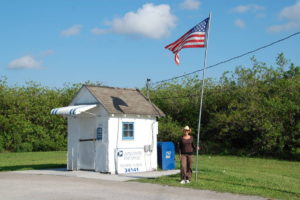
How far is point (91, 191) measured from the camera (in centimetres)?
1226

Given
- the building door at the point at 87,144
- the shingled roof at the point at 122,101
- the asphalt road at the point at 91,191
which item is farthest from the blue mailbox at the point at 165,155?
the asphalt road at the point at 91,191

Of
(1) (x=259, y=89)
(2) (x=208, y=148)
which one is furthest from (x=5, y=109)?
(1) (x=259, y=89)

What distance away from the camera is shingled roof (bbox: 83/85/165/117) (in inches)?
682

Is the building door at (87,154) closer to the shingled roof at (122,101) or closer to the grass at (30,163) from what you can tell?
the shingled roof at (122,101)

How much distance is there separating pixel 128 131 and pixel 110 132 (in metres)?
0.95

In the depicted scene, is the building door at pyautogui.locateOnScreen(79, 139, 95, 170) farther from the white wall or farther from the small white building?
the white wall

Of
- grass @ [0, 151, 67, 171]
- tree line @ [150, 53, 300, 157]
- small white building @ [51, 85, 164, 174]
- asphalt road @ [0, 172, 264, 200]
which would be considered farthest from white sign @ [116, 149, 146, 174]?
tree line @ [150, 53, 300, 157]

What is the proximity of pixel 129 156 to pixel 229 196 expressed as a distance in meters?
6.78

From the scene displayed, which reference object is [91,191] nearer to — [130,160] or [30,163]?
[130,160]

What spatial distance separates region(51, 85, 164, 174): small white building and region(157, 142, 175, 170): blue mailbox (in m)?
0.32

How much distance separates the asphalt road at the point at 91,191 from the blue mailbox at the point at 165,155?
446 centimetres

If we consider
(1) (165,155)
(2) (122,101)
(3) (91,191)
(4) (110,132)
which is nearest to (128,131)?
(4) (110,132)

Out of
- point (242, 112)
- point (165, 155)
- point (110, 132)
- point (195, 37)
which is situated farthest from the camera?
point (242, 112)

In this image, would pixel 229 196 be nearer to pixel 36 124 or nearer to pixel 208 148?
pixel 208 148
